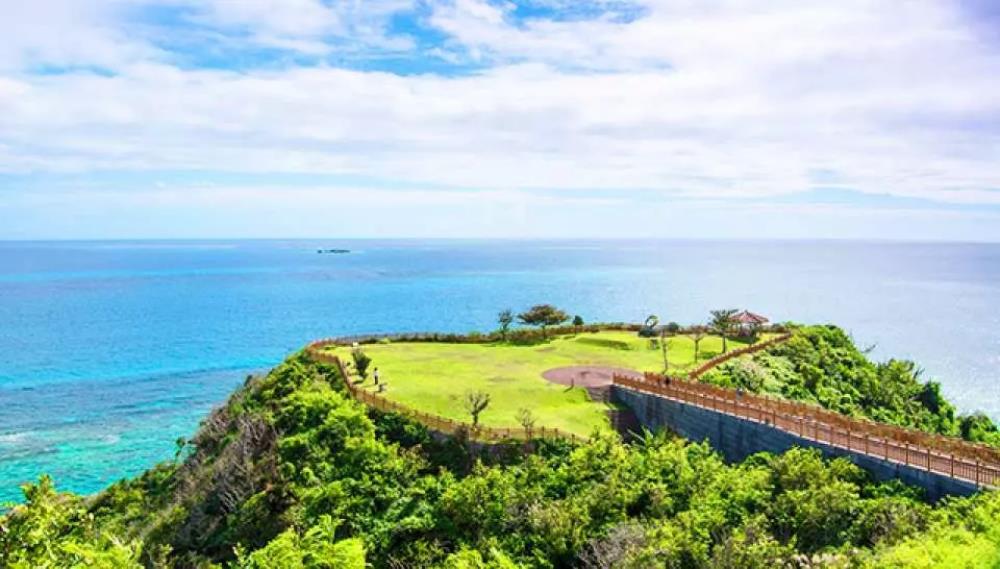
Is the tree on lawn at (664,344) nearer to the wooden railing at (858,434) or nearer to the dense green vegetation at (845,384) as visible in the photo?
the dense green vegetation at (845,384)

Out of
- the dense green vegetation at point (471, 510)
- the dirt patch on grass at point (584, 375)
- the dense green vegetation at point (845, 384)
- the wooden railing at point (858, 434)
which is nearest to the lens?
the dense green vegetation at point (471, 510)

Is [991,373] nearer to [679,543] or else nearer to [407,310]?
[679,543]

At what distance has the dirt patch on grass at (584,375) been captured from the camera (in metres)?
39.5

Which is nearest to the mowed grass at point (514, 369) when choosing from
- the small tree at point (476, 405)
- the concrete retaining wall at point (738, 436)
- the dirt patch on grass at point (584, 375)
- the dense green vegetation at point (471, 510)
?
the small tree at point (476, 405)

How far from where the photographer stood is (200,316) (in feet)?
360

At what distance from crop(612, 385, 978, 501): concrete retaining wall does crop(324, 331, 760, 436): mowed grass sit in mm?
2271

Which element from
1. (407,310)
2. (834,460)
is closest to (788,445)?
(834,460)

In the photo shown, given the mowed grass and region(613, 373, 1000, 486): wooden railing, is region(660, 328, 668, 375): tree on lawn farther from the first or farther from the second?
region(613, 373, 1000, 486): wooden railing

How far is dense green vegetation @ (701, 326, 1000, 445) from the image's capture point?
138 feet

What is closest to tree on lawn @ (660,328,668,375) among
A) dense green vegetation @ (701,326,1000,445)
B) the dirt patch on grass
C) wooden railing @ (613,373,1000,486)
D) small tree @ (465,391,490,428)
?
the dirt patch on grass

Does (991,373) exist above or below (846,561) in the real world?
below

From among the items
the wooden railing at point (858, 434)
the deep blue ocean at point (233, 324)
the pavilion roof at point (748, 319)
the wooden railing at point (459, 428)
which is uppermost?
the pavilion roof at point (748, 319)

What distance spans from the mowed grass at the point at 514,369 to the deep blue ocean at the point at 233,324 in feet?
59.7

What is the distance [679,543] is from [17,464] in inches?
1627
